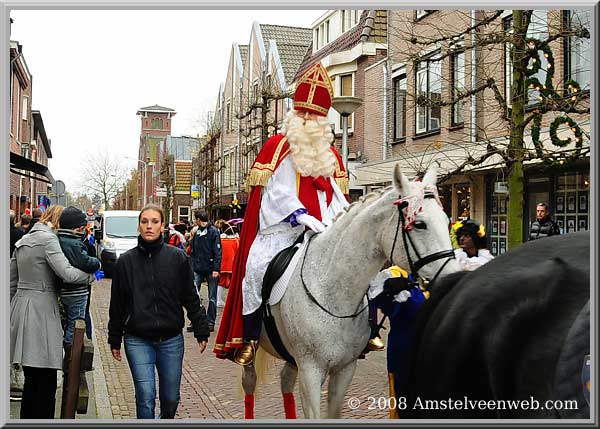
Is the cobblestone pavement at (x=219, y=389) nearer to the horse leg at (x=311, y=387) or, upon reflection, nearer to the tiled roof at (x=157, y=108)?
the horse leg at (x=311, y=387)

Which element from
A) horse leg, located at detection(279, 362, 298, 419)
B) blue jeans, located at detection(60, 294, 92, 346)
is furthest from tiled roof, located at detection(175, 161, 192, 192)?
horse leg, located at detection(279, 362, 298, 419)

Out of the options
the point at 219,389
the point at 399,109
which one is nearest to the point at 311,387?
the point at 219,389

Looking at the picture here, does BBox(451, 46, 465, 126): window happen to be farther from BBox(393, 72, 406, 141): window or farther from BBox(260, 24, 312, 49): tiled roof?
BBox(260, 24, 312, 49): tiled roof

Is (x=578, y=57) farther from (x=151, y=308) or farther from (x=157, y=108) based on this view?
(x=151, y=308)

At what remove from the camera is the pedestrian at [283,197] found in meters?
4.88

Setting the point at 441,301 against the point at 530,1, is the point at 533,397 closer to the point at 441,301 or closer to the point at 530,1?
the point at 441,301

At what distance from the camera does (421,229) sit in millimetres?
3865

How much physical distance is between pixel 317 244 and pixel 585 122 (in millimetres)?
3145

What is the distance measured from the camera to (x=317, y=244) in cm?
452

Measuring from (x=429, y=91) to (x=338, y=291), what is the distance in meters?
5.15

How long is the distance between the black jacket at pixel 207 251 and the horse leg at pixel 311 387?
7895mm

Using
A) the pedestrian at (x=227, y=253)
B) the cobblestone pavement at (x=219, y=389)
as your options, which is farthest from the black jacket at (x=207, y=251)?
the cobblestone pavement at (x=219, y=389)

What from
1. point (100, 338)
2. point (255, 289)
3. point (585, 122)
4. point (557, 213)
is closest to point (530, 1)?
point (255, 289)

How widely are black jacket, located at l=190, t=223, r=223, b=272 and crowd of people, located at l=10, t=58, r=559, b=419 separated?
630 centimetres
